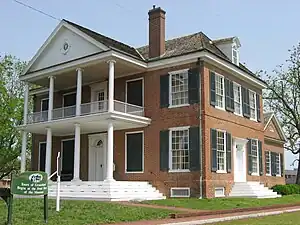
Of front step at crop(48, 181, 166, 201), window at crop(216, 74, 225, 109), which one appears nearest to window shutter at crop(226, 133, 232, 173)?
window at crop(216, 74, 225, 109)

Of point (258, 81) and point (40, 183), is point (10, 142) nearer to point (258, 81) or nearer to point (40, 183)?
point (258, 81)

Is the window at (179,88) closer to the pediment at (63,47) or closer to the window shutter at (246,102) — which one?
the pediment at (63,47)

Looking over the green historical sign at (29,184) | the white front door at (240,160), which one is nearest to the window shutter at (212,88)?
the white front door at (240,160)

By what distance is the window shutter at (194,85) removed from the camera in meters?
21.7

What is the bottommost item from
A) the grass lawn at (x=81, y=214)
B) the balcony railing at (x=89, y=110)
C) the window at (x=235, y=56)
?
the grass lawn at (x=81, y=214)

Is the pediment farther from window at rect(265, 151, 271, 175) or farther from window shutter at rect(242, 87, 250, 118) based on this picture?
window at rect(265, 151, 271, 175)

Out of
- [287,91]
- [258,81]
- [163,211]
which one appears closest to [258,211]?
[163,211]

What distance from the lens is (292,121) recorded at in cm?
4147

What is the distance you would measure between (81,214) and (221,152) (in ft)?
35.2

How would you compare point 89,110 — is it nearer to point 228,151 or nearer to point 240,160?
point 228,151

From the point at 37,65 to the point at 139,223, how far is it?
1640cm

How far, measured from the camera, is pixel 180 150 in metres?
21.8

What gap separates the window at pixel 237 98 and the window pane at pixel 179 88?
3834mm

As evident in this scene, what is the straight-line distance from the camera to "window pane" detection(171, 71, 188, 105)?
22.2 m
